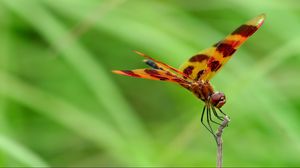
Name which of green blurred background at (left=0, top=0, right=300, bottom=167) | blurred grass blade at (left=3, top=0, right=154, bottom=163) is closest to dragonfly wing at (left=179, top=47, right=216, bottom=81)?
green blurred background at (left=0, top=0, right=300, bottom=167)

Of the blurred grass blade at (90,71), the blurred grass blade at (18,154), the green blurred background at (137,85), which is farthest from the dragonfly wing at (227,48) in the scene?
the blurred grass blade at (90,71)

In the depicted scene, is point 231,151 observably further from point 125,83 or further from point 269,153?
point 125,83

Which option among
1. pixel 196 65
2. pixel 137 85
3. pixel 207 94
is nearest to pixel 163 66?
pixel 196 65

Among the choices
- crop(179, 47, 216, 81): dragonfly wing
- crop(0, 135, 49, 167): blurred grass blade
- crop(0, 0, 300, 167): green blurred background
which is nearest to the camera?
crop(179, 47, 216, 81): dragonfly wing

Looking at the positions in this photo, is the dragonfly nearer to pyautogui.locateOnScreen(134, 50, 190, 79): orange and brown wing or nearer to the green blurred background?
pyautogui.locateOnScreen(134, 50, 190, 79): orange and brown wing

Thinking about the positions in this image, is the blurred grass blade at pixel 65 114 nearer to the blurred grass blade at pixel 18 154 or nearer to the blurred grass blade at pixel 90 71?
the blurred grass blade at pixel 90 71
